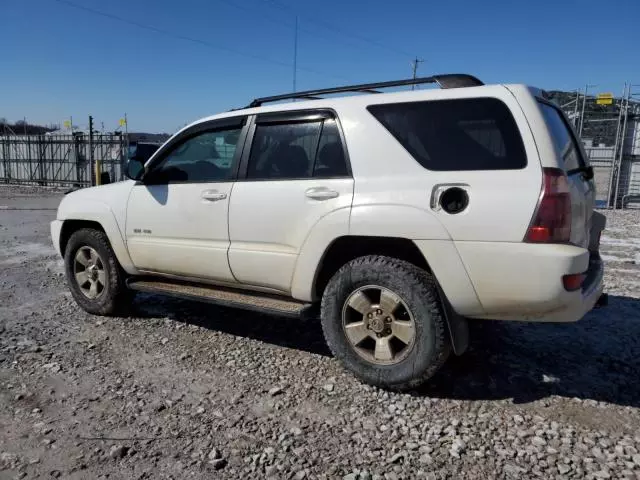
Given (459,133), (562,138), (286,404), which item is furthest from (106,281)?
(562,138)

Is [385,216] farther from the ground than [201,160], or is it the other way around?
[201,160]

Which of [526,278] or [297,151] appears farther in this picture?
[297,151]

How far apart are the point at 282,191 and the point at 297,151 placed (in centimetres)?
34

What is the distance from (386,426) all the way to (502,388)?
0.97 m

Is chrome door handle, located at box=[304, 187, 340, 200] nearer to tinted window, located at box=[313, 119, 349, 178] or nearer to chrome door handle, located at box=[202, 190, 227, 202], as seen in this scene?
tinted window, located at box=[313, 119, 349, 178]

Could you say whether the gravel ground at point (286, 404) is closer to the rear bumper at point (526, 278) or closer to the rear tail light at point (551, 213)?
the rear bumper at point (526, 278)

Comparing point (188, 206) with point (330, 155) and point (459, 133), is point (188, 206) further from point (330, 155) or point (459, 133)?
point (459, 133)

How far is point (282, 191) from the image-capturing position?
147 inches

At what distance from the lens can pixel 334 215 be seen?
11.4ft

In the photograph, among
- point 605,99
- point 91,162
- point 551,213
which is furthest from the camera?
point 91,162

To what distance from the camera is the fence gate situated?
66.3 ft

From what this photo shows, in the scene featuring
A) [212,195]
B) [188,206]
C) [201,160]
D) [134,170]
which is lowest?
[188,206]

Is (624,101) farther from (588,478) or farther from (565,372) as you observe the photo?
(588,478)

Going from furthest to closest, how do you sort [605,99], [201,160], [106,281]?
[605,99], [106,281], [201,160]
